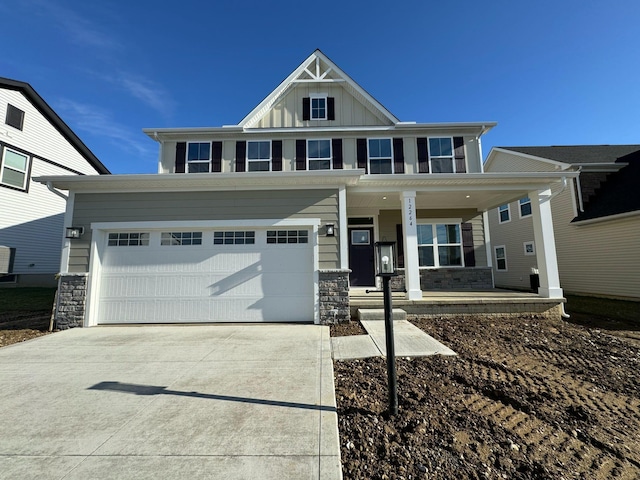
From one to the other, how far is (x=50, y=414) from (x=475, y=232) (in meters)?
10.3

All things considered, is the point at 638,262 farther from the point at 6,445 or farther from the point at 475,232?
the point at 6,445

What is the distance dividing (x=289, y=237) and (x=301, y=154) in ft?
15.0

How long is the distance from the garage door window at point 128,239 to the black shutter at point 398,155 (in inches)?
296

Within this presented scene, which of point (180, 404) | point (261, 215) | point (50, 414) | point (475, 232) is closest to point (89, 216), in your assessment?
Answer: point (261, 215)

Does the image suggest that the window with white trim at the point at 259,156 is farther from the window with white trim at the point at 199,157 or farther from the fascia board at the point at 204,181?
the fascia board at the point at 204,181

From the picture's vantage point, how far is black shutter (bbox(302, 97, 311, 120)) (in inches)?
395

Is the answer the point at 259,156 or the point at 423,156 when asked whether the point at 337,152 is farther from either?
the point at 423,156

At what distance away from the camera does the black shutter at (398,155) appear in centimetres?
945

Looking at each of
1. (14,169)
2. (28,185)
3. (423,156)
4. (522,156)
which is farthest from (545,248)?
(14,169)

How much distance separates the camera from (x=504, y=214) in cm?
1335

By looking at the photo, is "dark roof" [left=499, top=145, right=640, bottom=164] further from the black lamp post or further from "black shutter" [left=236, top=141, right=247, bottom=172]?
the black lamp post

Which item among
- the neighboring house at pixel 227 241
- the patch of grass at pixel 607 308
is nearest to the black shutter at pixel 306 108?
the neighboring house at pixel 227 241

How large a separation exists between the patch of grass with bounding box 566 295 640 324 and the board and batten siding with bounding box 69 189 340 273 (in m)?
7.00

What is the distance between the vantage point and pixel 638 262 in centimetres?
842
